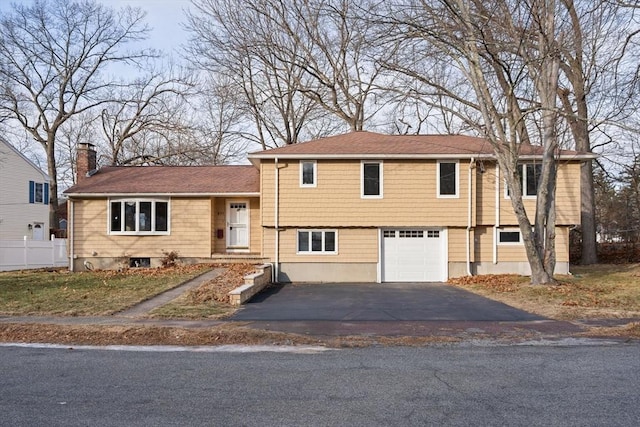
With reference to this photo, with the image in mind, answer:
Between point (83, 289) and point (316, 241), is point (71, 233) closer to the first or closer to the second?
point (83, 289)

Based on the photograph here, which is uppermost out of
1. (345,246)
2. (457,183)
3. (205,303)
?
A: (457,183)

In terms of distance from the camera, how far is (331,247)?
23359 millimetres

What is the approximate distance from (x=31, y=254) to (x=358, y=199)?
51.7 ft

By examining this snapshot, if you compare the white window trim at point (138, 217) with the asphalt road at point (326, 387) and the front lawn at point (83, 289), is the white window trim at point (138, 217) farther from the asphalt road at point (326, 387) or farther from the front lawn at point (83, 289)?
the asphalt road at point (326, 387)

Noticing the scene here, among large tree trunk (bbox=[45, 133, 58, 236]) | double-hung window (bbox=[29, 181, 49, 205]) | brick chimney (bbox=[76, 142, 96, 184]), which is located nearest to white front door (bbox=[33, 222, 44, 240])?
large tree trunk (bbox=[45, 133, 58, 236])

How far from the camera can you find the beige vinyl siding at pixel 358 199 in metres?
22.9

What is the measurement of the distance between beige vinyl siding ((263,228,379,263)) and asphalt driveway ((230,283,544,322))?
1750 mm

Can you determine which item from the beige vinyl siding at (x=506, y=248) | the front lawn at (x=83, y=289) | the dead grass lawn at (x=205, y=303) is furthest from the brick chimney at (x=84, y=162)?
the beige vinyl siding at (x=506, y=248)

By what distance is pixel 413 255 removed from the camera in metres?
23.6

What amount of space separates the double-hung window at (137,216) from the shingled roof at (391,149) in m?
5.15

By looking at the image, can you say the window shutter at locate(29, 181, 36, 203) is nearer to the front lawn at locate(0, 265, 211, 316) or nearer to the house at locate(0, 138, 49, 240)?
the house at locate(0, 138, 49, 240)

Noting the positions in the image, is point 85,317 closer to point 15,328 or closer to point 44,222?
point 15,328

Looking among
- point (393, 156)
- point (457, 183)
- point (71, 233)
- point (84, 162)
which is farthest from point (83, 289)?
point (457, 183)

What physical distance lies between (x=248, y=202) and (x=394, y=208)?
6.53m
